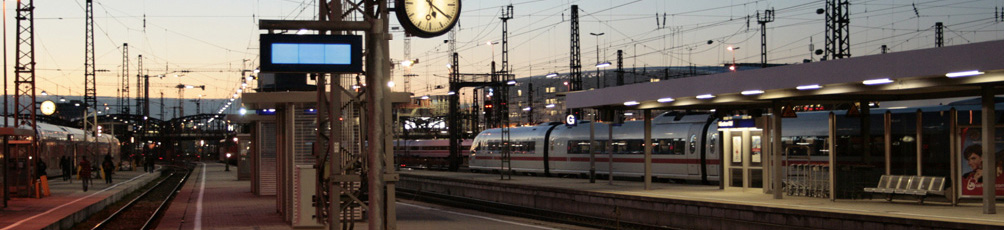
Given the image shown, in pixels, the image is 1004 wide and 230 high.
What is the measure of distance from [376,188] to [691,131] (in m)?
23.9

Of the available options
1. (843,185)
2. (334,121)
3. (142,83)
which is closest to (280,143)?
(334,121)

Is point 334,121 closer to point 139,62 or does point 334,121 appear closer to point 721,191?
point 721,191

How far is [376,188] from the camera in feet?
35.3

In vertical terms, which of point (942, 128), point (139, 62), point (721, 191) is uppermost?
point (139, 62)

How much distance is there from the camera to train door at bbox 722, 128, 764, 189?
26.5 metres

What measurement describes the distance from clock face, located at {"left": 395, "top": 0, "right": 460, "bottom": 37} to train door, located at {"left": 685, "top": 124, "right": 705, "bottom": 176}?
22.5m

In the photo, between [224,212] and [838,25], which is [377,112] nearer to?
[224,212]

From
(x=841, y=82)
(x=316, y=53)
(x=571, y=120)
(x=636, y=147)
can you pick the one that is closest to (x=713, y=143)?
(x=636, y=147)

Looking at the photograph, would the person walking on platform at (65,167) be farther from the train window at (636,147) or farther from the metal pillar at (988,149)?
the metal pillar at (988,149)

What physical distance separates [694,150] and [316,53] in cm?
2375

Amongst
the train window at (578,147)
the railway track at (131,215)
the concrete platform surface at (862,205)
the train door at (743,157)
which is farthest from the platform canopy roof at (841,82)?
the railway track at (131,215)

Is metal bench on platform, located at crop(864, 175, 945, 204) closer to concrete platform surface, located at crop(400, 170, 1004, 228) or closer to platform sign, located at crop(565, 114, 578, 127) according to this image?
concrete platform surface, located at crop(400, 170, 1004, 228)

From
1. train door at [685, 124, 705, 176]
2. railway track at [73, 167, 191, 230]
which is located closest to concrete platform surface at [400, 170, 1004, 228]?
train door at [685, 124, 705, 176]

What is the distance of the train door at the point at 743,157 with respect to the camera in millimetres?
26453
